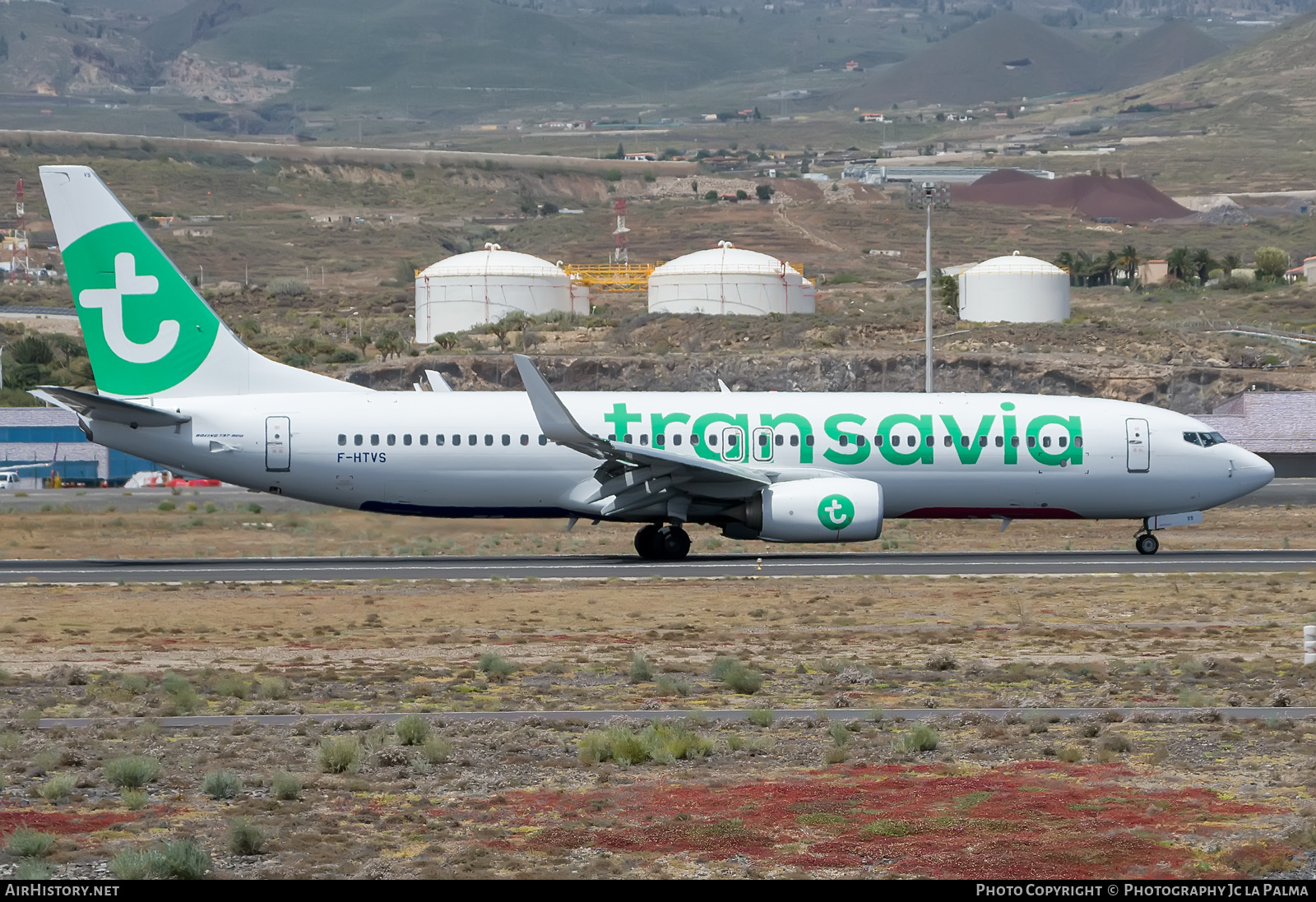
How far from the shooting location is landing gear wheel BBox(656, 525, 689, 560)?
3875 centimetres

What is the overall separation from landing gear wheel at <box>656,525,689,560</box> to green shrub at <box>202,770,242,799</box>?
2366 cm

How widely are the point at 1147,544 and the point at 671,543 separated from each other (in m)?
11.5

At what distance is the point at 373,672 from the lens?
22.8 metres

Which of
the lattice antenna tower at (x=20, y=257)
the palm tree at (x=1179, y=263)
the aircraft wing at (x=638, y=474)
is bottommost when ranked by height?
the aircraft wing at (x=638, y=474)

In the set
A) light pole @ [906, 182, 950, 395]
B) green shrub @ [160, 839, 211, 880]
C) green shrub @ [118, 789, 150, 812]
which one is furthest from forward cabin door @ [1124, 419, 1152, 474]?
green shrub @ [160, 839, 211, 880]

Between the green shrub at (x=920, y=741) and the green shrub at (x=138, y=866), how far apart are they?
312 inches

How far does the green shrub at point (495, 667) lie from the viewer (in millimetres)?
22609

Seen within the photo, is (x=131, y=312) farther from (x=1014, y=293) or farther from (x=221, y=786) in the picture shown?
(x=1014, y=293)

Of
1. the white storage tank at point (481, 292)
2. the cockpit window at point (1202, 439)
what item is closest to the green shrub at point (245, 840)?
the cockpit window at point (1202, 439)

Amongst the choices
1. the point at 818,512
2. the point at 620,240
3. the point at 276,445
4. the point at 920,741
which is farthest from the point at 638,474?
the point at 620,240

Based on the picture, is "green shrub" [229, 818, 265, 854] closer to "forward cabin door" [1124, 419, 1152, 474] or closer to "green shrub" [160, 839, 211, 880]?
"green shrub" [160, 839, 211, 880]

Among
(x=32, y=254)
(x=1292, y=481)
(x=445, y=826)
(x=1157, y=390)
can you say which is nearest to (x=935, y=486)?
(x=445, y=826)

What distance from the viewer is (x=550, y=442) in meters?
37.9

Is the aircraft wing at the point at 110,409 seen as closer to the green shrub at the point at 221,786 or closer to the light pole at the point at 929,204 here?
the green shrub at the point at 221,786
